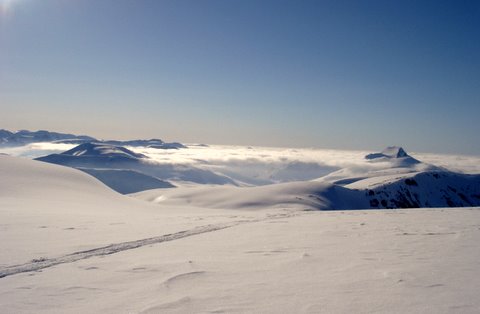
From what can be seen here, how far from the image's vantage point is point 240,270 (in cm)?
660

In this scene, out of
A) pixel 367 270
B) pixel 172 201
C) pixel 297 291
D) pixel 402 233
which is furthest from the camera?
pixel 172 201

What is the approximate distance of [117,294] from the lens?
528 cm

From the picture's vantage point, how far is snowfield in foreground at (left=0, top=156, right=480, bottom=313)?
4.80 meters

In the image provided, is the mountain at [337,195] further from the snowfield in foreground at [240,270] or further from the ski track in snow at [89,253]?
the snowfield in foreground at [240,270]

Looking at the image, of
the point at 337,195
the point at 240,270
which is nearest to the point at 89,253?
the point at 240,270

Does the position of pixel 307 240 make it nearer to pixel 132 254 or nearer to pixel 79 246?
pixel 132 254

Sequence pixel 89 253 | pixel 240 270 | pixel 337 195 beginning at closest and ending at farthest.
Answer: pixel 240 270, pixel 89 253, pixel 337 195

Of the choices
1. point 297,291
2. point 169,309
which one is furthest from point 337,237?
point 169,309

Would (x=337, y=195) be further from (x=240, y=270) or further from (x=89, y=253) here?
(x=240, y=270)

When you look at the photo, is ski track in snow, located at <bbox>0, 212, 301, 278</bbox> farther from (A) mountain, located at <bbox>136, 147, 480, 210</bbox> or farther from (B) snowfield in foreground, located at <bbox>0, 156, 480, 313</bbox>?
(A) mountain, located at <bbox>136, 147, 480, 210</bbox>

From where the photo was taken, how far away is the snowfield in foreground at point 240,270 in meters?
4.80

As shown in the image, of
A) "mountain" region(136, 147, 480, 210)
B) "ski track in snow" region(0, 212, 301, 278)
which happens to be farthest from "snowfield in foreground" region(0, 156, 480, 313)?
"mountain" region(136, 147, 480, 210)

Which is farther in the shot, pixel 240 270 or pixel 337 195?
pixel 337 195

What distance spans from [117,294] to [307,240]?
5939 millimetres
